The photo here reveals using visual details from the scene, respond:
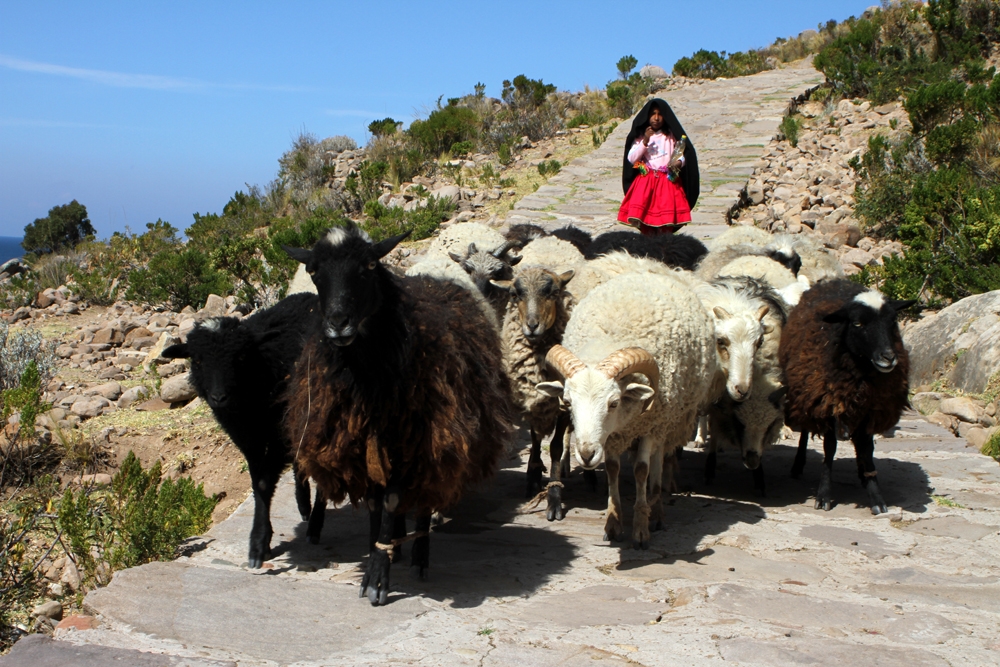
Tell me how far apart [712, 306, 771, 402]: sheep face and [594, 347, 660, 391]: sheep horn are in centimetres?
123

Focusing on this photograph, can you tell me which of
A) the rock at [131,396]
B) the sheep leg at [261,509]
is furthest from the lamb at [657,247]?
the rock at [131,396]

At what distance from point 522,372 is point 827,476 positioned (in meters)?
2.66

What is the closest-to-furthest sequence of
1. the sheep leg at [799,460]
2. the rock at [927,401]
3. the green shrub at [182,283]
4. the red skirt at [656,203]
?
the sheep leg at [799,460], the rock at [927,401], the red skirt at [656,203], the green shrub at [182,283]

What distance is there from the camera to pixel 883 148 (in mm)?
15398

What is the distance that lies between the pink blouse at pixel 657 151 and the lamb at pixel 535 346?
385cm

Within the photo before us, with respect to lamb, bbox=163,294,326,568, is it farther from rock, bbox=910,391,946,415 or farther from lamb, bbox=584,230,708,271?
rock, bbox=910,391,946,415

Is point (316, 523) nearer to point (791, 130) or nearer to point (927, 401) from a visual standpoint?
point (927, 401)

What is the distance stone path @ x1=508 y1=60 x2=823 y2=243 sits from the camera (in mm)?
14391

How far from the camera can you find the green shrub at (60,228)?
26419 millimetres

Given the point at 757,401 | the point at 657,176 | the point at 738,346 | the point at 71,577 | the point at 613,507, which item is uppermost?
the point at 657,176

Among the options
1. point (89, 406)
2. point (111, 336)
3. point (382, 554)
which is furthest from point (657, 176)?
point (111, 336)

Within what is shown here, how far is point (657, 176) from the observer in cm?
1065

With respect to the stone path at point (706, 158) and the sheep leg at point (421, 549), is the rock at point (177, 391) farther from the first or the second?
the stone path at point (706, 158)

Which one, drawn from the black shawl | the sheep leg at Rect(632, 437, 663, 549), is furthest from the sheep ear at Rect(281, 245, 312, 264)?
the black shawl
